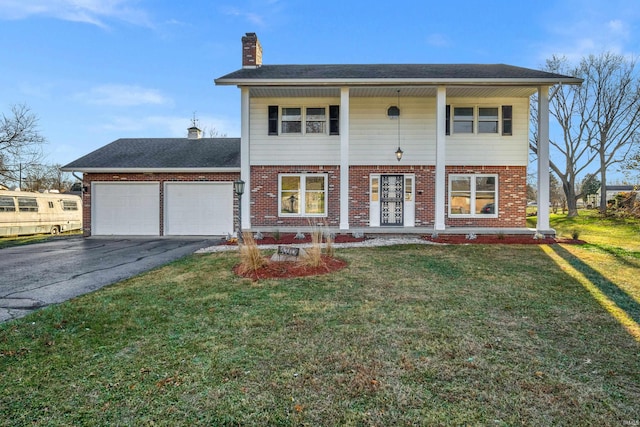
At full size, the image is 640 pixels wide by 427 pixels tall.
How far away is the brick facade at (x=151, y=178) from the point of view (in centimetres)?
1316

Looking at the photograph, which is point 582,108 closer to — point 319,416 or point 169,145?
point 169,145

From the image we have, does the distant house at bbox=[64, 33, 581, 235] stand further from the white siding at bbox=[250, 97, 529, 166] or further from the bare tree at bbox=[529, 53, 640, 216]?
the bare tree at bbox=[529, 53, 640, 216]

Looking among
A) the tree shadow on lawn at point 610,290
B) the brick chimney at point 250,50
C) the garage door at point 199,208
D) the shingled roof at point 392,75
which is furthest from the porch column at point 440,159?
the garage door at point 199,208

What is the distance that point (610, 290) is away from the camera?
17.0 ft

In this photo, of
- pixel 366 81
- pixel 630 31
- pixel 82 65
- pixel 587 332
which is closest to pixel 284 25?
pixel 366 81

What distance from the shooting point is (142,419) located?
2137mm

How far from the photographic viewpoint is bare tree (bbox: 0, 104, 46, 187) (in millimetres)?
15516

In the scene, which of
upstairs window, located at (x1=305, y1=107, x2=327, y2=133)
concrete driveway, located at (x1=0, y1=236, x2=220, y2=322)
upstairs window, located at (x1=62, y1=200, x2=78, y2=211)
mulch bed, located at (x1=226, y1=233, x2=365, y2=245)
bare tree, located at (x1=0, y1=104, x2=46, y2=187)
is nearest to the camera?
concrete driveway, located at (x1=0, y1=236, x2=220, y2=322)

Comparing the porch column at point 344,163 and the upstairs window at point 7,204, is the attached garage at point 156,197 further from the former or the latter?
the upstairs window at point 7,204

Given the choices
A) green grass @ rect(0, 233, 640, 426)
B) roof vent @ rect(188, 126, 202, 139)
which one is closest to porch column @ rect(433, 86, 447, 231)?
green grass @ rect(0, 233, 640, 426)

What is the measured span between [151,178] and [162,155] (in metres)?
1.32

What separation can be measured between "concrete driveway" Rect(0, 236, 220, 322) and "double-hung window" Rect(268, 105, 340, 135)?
17.8 ft

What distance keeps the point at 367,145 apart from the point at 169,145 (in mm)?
9255

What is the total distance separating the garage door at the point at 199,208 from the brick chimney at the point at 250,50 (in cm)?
500
